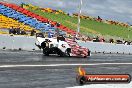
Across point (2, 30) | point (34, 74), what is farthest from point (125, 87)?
point (2, 30)

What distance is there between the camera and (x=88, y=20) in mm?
95688

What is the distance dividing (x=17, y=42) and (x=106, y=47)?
13793 millimetres

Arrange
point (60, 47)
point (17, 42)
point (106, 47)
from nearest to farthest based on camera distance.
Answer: point (60, 47) < point (17, 42) < point (106, 47)

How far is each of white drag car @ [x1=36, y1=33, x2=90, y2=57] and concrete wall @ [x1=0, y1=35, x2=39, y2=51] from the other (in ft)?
9.13

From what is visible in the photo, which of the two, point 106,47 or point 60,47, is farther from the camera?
point 106,47

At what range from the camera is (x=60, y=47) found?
2791cm

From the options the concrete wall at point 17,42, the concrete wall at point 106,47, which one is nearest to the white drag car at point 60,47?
the concrete wall at point 17,42

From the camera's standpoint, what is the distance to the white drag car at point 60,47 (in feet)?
90.7

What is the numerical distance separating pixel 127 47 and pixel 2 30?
14.8 meters

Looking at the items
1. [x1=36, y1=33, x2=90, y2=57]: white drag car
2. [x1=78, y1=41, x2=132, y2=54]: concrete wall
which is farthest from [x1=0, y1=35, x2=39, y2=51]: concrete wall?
[x1=78, y1=41, x2=132, y2=54]: concrete wall

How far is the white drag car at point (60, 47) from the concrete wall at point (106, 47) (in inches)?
397

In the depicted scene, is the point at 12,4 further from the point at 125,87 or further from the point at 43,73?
the point at 125,87

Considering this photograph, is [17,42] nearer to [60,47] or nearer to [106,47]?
[60,47]

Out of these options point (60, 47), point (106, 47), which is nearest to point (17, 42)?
point (60, 47)
